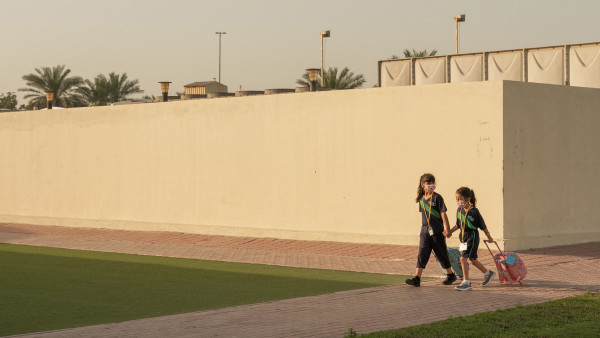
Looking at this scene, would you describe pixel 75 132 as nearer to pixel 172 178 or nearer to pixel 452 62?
pixel 172 178

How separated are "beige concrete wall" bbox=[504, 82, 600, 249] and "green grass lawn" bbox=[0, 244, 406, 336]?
4356 mm

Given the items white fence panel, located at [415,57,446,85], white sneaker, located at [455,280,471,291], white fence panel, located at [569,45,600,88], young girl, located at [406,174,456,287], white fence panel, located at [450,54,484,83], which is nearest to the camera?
white sneaker, located at [455,280,471,291]

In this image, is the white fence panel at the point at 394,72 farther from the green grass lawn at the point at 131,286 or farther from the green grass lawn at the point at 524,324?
the green grass lawn at the point at 524,324

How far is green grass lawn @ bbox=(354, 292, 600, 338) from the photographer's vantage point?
28.2ft

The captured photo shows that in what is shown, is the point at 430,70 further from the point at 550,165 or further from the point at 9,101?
the point at 9,101

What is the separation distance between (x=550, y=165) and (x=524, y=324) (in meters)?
9.04

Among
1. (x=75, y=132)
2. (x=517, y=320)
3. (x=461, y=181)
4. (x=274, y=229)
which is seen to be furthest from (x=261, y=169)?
(x=517, y=320)

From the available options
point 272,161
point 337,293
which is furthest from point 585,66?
point 337,293

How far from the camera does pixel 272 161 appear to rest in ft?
66.5

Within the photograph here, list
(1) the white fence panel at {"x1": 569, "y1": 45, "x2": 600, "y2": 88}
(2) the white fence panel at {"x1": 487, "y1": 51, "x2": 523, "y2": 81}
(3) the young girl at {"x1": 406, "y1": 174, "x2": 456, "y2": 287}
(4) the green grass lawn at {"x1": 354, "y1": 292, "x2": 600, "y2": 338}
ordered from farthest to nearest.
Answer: (2) the white fence panel at {"x1": 487, "y1": 51, "x2": 523, "y2": 81} < (1) the white fence panel at {"x1": 569, "y1": 45, "x2": 600, "y2": 88} < (3) the young girl at {"x1": 406, "y1": 174, "x2": 456, "y2": 287} < (4) the green grass lawn at {"x1": 354, "y1": 292, "x2": 600, "y2": 338}

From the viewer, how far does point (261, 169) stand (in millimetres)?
20500

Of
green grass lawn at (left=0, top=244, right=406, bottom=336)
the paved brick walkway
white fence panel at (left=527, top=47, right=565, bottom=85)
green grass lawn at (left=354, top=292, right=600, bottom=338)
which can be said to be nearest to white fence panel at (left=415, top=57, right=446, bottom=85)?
white fence panel at (left=527, top=47, right=565, bottom=85)

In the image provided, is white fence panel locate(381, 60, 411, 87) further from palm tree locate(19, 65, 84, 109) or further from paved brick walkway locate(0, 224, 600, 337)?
palm tree locate(19, 65, 84, 109)

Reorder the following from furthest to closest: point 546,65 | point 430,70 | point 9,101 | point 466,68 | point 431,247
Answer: point 9,101 → point 430,70 → point 466,68 → point 546,65 → point 431,247
